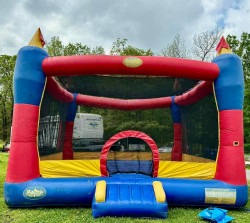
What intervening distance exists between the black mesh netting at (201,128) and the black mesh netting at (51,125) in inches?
122

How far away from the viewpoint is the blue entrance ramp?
389cm

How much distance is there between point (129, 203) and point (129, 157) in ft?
9.63

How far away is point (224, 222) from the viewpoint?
3.66 meters

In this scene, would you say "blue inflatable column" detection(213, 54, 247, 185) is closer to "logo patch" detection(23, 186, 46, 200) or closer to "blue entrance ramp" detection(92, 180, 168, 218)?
"blue entrance ramp" detection(92, 180, 168, 218)

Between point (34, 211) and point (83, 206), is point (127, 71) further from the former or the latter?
point (34, 211)

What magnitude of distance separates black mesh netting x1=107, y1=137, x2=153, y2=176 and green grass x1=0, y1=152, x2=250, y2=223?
1602mm

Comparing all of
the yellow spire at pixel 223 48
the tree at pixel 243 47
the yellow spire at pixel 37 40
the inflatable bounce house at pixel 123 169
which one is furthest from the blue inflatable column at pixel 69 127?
the tree at pixel 243 47

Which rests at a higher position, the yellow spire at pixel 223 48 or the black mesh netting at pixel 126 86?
the yellow spire at pixel 223 48

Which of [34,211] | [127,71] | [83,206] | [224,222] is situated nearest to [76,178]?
[83,206]

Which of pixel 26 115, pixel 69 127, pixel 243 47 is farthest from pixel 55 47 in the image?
pixel 26 115

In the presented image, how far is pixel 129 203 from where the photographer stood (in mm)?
3914

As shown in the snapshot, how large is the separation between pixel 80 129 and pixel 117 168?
218cm

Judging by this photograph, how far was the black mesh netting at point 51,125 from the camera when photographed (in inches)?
222

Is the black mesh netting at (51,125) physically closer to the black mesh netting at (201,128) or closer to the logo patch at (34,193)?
the logo patch at (34,193)
